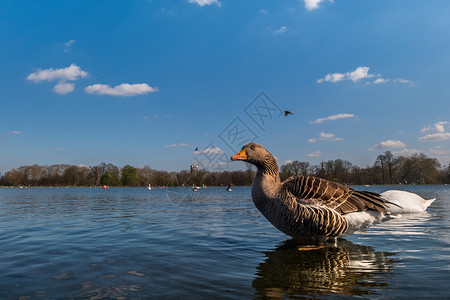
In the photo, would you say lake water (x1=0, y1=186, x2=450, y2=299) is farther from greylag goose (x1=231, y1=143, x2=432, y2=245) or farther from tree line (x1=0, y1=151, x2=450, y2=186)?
tree line (x1=0, y1=151, x2=450, y2=186)

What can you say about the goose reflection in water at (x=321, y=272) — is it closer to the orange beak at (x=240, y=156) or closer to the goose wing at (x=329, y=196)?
the goose wing at (x=329, y=196)

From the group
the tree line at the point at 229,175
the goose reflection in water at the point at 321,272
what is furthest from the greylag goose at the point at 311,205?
the tree line at the point at 229,175

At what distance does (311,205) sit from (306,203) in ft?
0.40

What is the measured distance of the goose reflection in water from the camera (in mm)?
4266

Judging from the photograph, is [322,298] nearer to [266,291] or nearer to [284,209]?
[266,291]

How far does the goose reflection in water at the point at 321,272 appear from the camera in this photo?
427 centimetres

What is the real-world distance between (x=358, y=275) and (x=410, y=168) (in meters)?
139

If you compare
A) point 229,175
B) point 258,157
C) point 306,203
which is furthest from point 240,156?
point 229,175

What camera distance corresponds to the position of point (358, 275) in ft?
16.5

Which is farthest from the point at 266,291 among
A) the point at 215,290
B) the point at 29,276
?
the point at 29,276

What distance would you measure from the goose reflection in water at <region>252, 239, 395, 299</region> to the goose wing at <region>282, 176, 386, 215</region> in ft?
3.50

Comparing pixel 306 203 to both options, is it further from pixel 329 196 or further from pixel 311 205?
pixel 329 196

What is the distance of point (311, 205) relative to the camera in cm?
688

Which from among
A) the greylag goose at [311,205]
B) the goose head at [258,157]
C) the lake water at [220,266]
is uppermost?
the goose head at [258,157]
